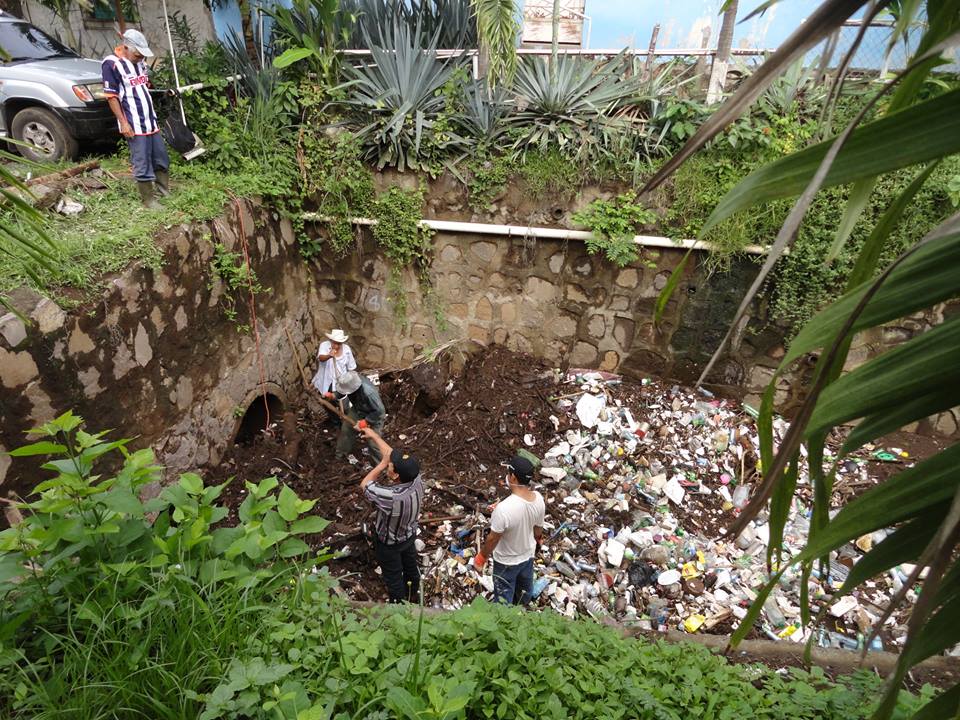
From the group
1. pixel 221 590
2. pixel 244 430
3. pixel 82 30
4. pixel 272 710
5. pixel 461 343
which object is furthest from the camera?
pixel 82 30

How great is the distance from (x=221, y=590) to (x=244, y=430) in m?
4.12

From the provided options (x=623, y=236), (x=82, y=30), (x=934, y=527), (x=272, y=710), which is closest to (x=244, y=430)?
(x=623, y=236)

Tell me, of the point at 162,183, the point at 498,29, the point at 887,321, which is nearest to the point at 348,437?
the point at 162,183

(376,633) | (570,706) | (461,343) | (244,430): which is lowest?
(244,430)

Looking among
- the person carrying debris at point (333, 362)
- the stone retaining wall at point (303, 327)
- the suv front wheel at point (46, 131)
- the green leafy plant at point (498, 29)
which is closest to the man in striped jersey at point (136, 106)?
the stone retaining wall at point (303, 327)

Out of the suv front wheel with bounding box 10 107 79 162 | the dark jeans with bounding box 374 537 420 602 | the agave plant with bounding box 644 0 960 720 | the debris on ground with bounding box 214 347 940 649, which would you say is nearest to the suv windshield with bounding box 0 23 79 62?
the suv front wheel with bounding box 10 107 79 162

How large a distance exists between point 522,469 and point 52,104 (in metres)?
5.34

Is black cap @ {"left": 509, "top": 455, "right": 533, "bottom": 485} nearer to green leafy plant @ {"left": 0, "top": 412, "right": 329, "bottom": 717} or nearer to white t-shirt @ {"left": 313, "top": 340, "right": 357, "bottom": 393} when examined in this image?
green leafy plant @ {"left": 0, "top": 412, "right": 329, "bottom": 717}

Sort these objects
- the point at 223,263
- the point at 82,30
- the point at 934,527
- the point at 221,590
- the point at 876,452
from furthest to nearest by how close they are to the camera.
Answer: the point at 82,30 < the point at 876,452 < the point at 223,263 < the point at 221,590 < the point at 934,527

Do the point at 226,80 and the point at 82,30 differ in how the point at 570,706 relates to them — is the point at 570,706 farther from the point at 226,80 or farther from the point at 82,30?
the point at 82,30

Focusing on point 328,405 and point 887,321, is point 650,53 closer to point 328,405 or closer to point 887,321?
point 328,405

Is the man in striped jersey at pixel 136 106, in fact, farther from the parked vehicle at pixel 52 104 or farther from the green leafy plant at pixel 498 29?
the green leafy plant at pixel 498 29

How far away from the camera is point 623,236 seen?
212 inches

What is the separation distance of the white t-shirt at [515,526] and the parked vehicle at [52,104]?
4.98 metres
